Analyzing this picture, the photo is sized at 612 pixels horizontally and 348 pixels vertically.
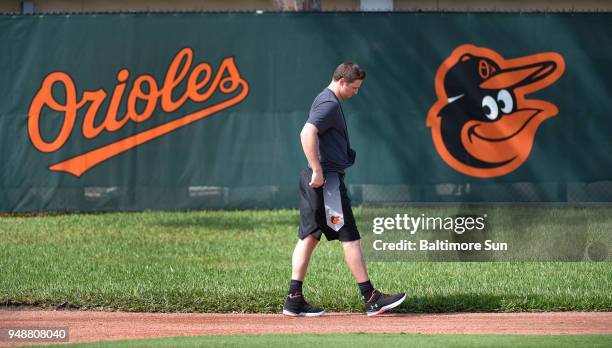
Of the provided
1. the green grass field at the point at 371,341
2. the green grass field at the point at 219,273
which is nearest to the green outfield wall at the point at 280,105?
the green grass field at the point at 219,273

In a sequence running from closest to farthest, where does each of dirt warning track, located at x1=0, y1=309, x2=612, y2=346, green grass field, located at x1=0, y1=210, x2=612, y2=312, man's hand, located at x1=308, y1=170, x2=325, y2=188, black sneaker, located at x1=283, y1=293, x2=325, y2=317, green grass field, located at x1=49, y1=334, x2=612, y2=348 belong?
green grass field, located at x1=49, y1=334, x2=612, y2=348 → dirt warning track, located at x1=0, y1=309, x2=612, y2=346 → man's hand, located at x1=308, y1=170, x2=325, y2=188 → black sneaker, located at x1=283, y1=293, x2=325, y2=317 → green grass field, located at x1=0, y1=210, x2=612, y2=312

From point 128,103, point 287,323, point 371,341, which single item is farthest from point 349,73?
point 128,103

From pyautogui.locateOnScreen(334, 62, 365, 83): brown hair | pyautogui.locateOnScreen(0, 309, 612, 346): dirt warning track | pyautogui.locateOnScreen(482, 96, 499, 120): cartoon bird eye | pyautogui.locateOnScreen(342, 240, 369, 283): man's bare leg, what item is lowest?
pyautogui.locateOnScreen(0, 309, 612, 346): dirt warning track

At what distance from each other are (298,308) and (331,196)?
859 mm

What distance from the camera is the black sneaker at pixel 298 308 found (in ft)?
26.4

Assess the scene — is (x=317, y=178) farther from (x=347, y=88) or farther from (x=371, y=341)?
(x=371, y=341)

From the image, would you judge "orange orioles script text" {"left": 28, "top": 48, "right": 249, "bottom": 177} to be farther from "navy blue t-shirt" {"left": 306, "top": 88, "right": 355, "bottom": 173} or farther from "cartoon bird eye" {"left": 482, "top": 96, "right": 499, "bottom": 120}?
"navy blue t-shirt" {"left": 306, "top": 88, "right": 355, "bottom": 173}

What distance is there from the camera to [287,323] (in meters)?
7.84

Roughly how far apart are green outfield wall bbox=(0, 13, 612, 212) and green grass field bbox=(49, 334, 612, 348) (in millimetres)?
6560

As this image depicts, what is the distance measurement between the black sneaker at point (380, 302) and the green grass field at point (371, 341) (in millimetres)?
768

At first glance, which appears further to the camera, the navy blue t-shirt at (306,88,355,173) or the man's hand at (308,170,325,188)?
the navy blue t-shirt at (306,88,355,173)

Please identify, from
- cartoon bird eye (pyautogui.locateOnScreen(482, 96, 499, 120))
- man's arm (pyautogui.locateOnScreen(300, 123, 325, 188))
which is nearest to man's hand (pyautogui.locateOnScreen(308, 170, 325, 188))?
man's arm (pyautogui.locateOnScreen(300, 123, 325, 188))

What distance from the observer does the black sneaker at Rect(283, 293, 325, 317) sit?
804 centimetres

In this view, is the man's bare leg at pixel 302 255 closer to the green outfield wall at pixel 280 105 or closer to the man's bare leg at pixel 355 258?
the man's bare leg at pixel 355 258
